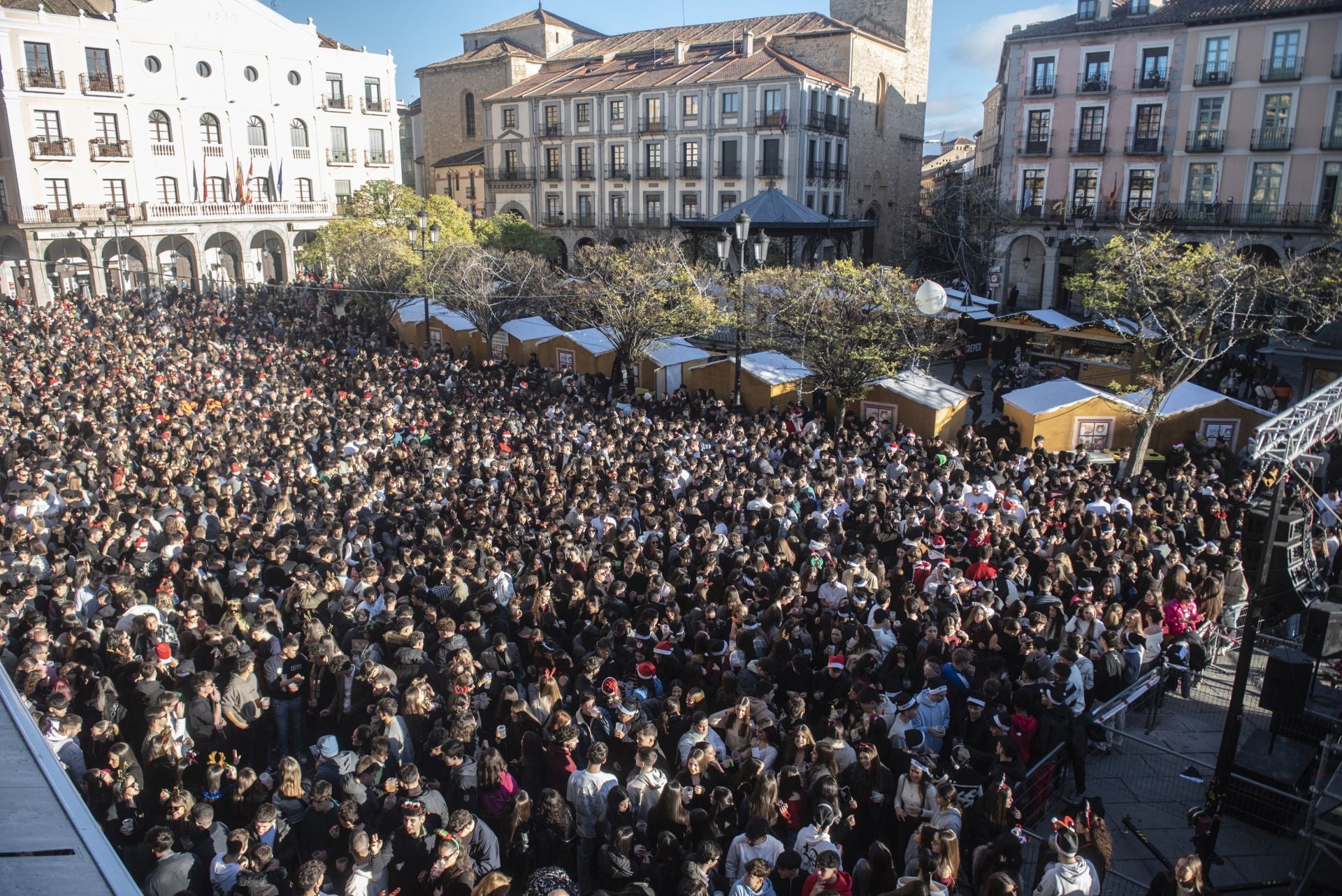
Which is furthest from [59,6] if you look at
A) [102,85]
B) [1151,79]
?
[1151,79]

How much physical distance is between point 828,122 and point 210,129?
30319mm

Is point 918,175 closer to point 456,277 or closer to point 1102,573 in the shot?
point 456,277

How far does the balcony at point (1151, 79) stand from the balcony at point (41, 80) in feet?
143

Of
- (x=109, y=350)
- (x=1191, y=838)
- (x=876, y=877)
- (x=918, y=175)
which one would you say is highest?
(x=918, y=175)

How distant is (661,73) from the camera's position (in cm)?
4831

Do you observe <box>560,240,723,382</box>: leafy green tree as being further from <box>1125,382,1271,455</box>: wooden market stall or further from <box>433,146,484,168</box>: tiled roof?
<box>433,146,484,168</box>: tiled roof

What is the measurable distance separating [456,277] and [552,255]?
1819 centimetres

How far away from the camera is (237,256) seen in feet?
152

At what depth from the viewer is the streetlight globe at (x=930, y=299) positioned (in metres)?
17.9

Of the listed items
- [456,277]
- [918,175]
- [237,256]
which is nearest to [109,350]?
[456,277]

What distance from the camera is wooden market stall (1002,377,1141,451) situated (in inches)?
664

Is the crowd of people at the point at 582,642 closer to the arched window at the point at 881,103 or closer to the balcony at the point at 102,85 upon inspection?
the balcony at the point at 102,85

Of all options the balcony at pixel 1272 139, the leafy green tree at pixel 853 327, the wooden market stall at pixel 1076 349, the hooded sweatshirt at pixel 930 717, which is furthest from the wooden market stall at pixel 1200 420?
the balcony at pixel 1272 139

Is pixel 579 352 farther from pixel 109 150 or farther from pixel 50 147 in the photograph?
pixel 109 150
